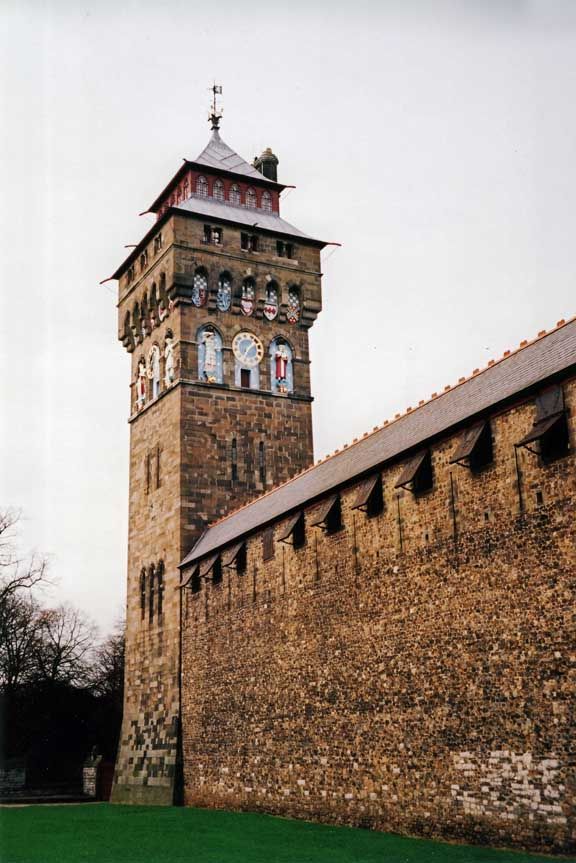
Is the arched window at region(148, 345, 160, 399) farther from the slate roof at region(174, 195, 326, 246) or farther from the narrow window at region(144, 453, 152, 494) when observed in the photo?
the slate roof at region(174, 195, 326, 246)

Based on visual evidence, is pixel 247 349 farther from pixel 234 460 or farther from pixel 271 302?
pixel 234 460

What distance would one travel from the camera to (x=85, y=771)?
40000 mm

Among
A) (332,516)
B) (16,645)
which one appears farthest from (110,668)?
(332,516)

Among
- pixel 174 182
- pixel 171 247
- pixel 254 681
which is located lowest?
pixel 254 681

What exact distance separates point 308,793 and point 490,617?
8.08 metres

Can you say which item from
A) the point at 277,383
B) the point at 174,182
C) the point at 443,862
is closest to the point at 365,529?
the point at 443,862

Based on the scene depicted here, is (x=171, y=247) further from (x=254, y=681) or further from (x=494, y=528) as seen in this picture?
(x=494, y=528)

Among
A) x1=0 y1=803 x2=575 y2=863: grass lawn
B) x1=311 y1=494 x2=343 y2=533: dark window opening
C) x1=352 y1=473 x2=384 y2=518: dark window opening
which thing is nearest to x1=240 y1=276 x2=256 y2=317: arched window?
x1=311 y1=494 x2=343 y2=533: dark window opening

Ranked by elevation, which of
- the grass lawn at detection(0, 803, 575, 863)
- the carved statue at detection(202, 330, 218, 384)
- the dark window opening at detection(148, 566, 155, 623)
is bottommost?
the grass lawn at detection(0, 803, 575, 863)

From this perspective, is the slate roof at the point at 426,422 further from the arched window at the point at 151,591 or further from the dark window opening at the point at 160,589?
the arched window at the point at 151,591

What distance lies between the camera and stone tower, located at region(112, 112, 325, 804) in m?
34.4

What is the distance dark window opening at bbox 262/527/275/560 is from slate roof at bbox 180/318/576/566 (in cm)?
45

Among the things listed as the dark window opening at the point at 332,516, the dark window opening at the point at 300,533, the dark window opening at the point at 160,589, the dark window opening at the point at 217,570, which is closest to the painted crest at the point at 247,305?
the dark window opening at the point at 160,589

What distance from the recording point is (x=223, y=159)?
42125 mm
